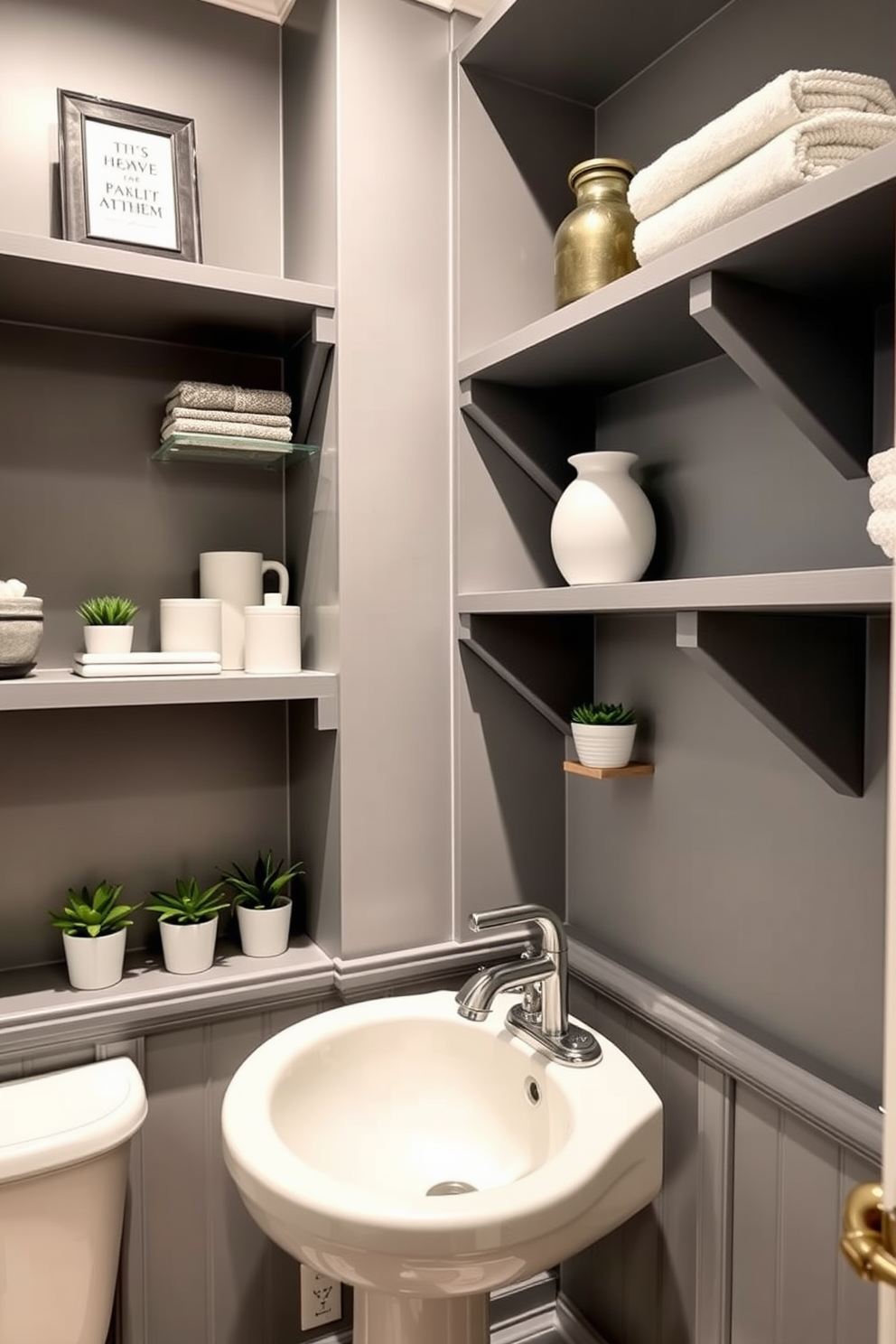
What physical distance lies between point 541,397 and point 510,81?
502 mm

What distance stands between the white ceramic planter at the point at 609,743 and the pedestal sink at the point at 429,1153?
39 cm

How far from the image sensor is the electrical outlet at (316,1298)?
148 cm

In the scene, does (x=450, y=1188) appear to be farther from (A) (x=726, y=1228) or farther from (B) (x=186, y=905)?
(B) (x=186, y=905)

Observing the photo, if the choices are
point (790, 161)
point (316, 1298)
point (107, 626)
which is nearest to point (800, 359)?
point (790, 161)

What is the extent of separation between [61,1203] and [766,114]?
147cm

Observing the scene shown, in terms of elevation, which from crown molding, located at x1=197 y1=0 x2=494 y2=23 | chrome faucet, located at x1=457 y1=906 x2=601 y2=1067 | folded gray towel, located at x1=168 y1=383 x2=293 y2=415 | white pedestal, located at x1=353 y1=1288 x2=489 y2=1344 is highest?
crown molding, located at x1=197 y1=0 x2=494 y2=23

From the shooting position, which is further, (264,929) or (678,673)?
(264,929)

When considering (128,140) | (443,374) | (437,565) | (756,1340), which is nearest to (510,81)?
(443,374)

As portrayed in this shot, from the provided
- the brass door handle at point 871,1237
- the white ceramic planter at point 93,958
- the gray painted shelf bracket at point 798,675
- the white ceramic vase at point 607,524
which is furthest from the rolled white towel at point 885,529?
the white ceramic planter at point 93,958

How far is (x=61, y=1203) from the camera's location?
1.19 meters

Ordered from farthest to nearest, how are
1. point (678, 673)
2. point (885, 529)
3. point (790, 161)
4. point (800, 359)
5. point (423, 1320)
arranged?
point (678, 673)
point (423, 1320)
point (800, 359)
point (790, 161)
point (885, 529)

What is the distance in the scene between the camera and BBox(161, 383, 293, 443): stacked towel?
1413 millimetres

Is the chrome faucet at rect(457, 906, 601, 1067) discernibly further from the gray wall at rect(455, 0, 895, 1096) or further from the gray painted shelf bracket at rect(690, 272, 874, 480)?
the gray painted shelf bracket at rect(690, 272, 874, 480)

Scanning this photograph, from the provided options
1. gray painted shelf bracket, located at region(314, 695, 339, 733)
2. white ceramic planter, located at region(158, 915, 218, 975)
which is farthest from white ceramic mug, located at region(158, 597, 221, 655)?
white ceramic planter, located at region(158, 915, 218, 975)
